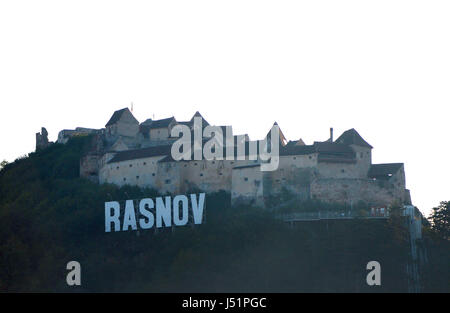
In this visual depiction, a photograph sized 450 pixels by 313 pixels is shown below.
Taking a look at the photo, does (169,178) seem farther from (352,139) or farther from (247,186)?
(352,139)

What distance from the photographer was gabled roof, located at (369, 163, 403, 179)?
8381cm

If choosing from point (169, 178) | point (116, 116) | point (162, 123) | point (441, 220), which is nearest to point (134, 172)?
point (169, 178)

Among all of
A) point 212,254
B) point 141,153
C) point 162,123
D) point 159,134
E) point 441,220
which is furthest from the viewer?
point 162,123

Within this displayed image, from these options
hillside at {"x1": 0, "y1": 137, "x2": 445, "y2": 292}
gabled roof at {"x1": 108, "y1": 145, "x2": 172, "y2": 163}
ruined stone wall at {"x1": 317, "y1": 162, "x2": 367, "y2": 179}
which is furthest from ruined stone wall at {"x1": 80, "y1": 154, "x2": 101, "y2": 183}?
ruined stone wall at {"x1": 317, "y1": 162, "x2": 367, "y2": 179}

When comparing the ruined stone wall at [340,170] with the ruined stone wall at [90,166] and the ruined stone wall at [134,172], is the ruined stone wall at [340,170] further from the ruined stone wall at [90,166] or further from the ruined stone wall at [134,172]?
the ruined stone wall at [90,166]

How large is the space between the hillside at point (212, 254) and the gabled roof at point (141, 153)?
780 cm

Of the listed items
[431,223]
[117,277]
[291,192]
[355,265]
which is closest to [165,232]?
[117,277]

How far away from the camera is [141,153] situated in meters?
89.9

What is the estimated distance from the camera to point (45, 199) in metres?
90.5

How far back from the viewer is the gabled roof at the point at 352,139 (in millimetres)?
86188

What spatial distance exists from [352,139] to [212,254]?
760 inches

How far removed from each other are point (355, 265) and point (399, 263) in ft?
12.8

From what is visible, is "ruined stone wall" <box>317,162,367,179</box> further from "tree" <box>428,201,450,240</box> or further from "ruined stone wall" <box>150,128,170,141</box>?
"ruined stone wall" <box>150,128,170,141</box>
